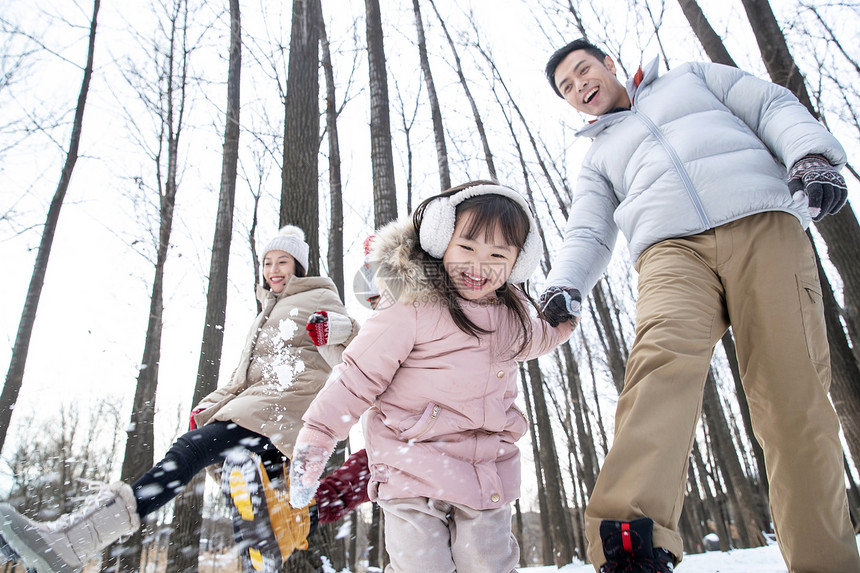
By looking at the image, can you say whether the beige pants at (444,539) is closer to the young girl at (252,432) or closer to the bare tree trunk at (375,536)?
the young girl at (252,432)

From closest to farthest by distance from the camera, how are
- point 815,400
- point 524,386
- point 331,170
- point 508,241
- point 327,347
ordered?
point 815,400 → point 508,241 → point 327,347 → point 331,170 → point 524,386

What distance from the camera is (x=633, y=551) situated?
3.53ft

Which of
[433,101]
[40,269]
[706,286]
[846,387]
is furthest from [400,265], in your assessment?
[40,269]

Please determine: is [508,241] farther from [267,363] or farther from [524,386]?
[524,386]

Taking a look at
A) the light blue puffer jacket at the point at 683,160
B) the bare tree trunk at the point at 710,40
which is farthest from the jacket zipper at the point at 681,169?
the bare tree trunk at the point at 710,40

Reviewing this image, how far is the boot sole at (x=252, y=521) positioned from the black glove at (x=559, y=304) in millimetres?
1376

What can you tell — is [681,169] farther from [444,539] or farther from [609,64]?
[444,539]

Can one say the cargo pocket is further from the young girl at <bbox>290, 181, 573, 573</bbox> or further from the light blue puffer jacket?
the young girl at <bbox>290, 181, 573, 573</bbox>

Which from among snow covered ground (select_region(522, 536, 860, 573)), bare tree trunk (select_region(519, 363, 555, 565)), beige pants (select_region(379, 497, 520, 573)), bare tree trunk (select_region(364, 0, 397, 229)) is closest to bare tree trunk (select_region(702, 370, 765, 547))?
bare tree trunk (select_region(519, 363, 555, 565))

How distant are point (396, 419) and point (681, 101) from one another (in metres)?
1.78

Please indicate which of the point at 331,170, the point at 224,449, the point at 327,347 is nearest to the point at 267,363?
the point at 327,347

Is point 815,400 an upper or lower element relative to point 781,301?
lower

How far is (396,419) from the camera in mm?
1663

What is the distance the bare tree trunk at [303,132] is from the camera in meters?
4.20
